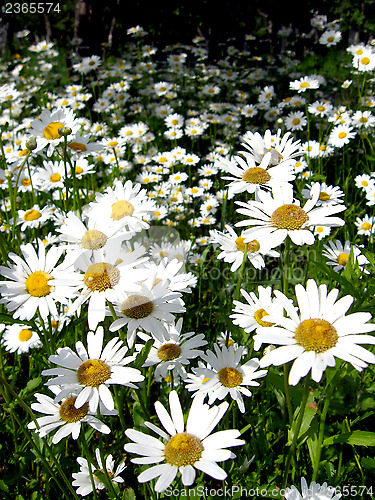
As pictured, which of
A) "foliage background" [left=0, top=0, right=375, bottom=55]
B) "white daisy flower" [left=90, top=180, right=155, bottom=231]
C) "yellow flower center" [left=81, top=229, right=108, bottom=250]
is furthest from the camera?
"foliage background" [left=0, top=0, right=375, bottom=55]

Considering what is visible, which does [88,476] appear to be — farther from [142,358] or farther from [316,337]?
[316,337]

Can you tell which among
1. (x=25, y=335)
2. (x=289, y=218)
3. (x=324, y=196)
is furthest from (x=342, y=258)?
(x=25, y=335)

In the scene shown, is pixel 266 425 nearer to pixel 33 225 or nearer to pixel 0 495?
pixel 0 495

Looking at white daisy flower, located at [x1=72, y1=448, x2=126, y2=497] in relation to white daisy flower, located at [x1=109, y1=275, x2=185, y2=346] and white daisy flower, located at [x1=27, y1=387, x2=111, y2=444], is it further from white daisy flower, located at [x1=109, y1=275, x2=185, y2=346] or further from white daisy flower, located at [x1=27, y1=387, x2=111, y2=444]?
white daisy flower, located at [x1=109, y1=275, x2=185, y2=346]

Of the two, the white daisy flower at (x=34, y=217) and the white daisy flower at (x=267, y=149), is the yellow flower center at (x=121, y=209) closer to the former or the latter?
the white daisy flower at (x=267, y=149)

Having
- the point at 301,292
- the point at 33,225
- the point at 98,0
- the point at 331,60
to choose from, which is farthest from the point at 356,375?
the point at 331,60

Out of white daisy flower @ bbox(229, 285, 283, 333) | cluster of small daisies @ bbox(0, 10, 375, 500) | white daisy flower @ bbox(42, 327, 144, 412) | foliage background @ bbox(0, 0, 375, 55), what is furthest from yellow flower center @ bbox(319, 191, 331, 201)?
→ foliage background @ bbox(0, 0, 375, 55)
